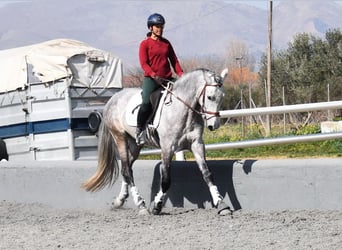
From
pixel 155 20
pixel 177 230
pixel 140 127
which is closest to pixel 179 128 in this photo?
pixel 140 127

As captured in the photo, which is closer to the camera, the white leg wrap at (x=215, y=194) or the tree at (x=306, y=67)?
the white leg wrap at (x=215, y=194)

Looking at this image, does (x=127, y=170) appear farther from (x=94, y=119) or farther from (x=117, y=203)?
(x=94, y=119)

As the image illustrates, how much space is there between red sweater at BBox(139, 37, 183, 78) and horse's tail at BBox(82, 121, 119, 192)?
1577 mm

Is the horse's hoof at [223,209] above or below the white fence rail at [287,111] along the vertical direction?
below

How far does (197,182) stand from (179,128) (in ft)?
3.37

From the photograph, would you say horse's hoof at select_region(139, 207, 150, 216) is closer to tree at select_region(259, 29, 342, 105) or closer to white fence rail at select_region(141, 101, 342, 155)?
white fence rail at select_region(141, 101, 342, 155)

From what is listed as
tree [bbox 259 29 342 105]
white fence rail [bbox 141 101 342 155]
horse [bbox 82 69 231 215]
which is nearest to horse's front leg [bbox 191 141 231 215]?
horse [bbox 82 69 231 215]

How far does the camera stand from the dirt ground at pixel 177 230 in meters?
6.95

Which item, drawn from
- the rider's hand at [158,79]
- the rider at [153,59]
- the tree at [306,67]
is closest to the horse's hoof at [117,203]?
the rider at [153,59]

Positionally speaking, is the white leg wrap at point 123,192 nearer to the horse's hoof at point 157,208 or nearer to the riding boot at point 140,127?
the riding boot at point 140,127

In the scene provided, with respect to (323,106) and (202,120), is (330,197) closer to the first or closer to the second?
(202,120)

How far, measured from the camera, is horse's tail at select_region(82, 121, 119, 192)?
10.3m

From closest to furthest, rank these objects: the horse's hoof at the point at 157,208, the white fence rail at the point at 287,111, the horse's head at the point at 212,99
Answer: the horse's head at the point at 212,99 < the horse's hoof at the point at 157,208 < the white fence rail at the point at 287,111

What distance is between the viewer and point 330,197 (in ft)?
28.5
